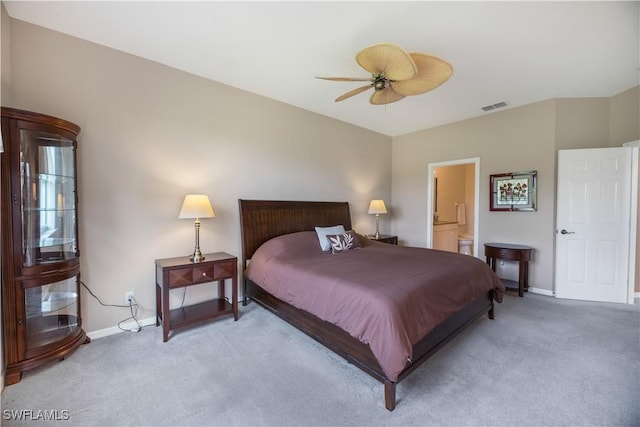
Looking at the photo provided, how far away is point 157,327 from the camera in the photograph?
2.89 metres

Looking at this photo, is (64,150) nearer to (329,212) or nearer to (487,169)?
(329,212)

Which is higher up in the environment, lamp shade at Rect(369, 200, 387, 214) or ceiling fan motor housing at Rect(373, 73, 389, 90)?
ceiling fan motor housing at Rect(373, 73, 389, 90)

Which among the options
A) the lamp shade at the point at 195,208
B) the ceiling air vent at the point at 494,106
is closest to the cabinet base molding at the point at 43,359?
the lamp shade at the point at 195,208

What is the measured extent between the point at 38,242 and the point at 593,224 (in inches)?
244

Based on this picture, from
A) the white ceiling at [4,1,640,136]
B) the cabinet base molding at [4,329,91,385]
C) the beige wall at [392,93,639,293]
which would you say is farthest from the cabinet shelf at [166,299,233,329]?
the beige wall at [392,93,639,293]

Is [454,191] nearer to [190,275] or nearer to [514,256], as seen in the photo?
[514,256]

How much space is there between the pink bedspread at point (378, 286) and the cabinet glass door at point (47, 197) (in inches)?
69.9

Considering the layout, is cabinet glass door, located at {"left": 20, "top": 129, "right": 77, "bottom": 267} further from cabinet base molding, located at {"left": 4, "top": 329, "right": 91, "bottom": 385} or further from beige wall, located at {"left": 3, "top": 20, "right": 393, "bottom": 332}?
cabinet base molding, located at {"left": 4, "top": 329, "right": 91, "bottom": 385}

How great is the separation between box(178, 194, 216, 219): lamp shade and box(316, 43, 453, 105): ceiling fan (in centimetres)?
176

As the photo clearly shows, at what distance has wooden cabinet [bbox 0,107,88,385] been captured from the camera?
1927mm

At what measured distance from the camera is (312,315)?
241cm

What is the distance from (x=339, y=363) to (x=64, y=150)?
2.93 m

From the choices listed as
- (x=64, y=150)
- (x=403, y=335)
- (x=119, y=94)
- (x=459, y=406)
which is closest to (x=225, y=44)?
(x=119, y=94)

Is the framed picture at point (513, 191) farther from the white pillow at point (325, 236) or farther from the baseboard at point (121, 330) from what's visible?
the baseboard at point (121, 330)
